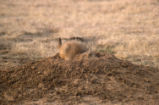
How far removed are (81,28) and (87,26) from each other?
0.65 meters

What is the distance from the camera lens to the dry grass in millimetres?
9195

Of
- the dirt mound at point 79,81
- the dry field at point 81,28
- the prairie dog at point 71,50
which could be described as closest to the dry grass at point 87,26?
the dry field at point 81,28

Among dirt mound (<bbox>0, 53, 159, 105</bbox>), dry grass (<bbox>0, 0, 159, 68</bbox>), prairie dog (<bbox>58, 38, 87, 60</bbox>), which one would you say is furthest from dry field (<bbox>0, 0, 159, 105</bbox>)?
prairie dog (<bbox>58, 38, 87, 60</bbox>)

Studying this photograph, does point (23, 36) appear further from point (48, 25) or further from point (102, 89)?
point (102, 89)

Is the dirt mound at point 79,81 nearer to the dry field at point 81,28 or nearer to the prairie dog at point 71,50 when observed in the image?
the prairie dog at point 71,50

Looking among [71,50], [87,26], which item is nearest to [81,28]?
[87,26]

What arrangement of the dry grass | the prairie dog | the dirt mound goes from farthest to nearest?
the dry grass, the prairie dog, the dirt mound

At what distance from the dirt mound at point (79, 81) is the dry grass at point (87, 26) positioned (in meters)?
2.34

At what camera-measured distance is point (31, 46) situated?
970cm

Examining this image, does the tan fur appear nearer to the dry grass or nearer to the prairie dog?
the prairie dog

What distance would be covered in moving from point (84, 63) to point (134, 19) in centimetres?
939

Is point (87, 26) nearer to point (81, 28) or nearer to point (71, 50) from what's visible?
point (81, 28)

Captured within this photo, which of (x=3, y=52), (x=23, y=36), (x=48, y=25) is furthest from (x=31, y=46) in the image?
(x=48, y=25)

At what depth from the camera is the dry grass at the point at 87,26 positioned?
920 centimetres
